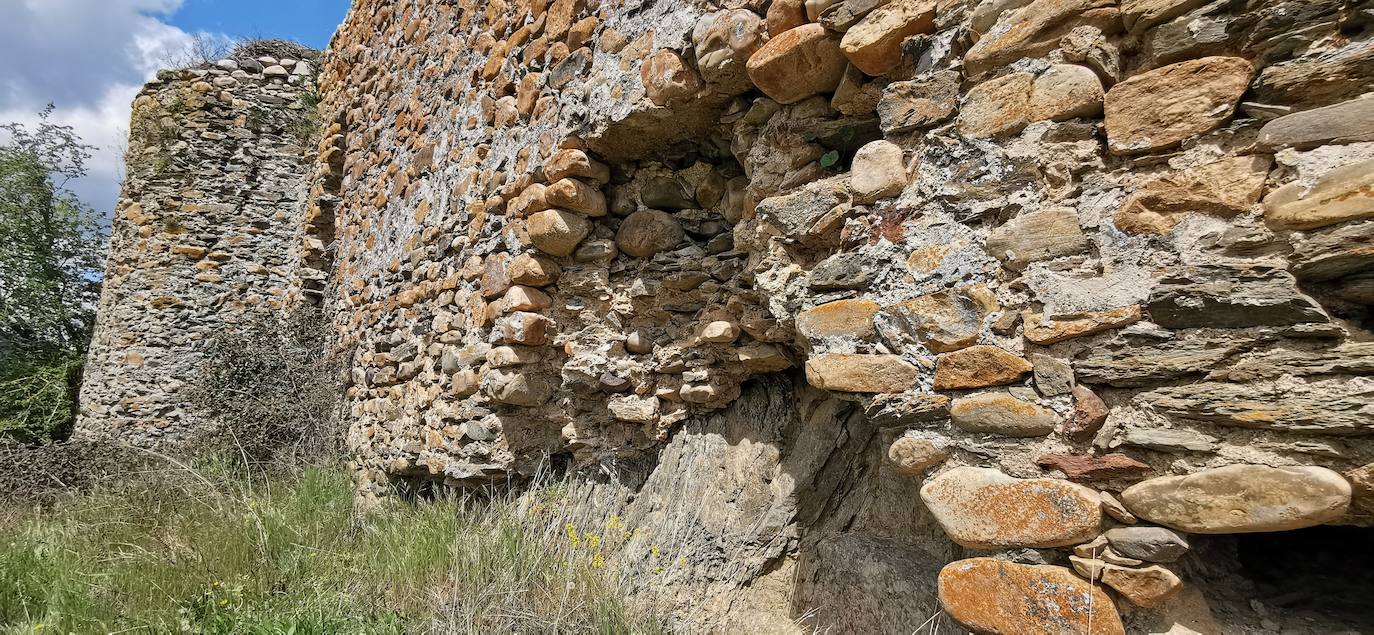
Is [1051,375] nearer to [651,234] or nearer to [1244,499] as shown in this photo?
[1244,499]

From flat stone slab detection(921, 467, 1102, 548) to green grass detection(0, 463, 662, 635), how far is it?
107 centimetres

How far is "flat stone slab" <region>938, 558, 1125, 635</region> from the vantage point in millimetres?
1313

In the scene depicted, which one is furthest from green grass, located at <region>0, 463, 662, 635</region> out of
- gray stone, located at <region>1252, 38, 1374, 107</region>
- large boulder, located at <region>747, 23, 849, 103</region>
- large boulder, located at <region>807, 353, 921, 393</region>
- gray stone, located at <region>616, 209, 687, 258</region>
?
gray stone, located at <region>1252, 38, 1374, 107</region>

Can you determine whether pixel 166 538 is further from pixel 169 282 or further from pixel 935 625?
pixel 169 282

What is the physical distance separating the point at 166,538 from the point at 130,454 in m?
3.21

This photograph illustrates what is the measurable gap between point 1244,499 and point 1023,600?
45cm

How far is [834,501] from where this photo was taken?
2.35m

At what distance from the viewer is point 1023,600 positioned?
1.40 m

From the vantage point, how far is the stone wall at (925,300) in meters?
1.21

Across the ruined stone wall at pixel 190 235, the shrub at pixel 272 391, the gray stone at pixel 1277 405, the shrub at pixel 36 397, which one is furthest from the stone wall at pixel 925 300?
the shrub at pixel 36 397

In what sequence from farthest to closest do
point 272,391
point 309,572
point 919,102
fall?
point 272,391, point 309,572, point 919,102

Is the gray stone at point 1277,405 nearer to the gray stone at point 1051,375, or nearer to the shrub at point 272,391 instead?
the gray stone at point 1051,375

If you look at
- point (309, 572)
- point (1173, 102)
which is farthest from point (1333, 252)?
point (309, 572)

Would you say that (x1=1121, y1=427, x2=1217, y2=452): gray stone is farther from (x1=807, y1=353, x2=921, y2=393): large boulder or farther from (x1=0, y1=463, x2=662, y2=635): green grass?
(x1=0, y1=463, x2=662, y2=635): green grass
